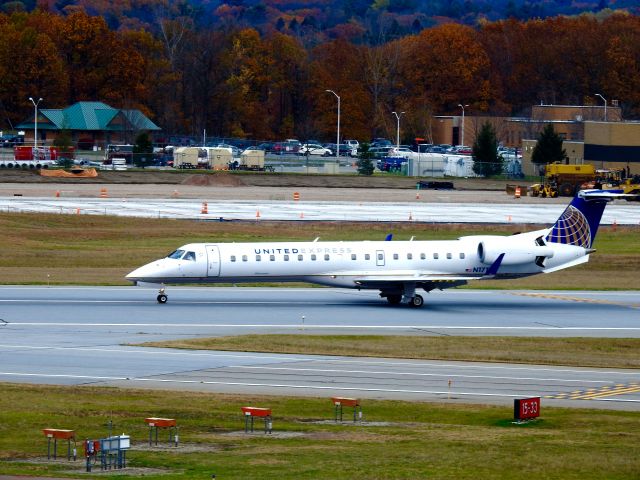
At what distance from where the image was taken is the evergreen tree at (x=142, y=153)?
130 m

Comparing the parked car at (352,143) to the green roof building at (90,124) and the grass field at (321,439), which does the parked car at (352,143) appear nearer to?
the green roof building at (90,124)

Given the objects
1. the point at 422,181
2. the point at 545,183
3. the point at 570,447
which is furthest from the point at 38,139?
the point at 570,447

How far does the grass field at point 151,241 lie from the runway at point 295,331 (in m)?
4.26

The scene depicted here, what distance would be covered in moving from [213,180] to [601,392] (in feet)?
264

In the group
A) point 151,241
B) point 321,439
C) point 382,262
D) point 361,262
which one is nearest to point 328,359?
point 321,439

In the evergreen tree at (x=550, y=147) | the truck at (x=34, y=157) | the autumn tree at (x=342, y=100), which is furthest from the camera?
the autumn tree at (x=342, y=100)

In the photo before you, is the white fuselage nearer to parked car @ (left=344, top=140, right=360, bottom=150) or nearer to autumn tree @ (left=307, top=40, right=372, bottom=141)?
parked car @ (left=344, top=140, right=360, bottom=150)

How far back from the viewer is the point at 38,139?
155 m

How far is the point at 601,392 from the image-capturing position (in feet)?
Answer: 107

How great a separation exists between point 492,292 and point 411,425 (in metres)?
26.3

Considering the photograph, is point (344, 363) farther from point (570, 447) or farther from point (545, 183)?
point (545, 183)

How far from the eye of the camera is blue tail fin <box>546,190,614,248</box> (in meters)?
49.6

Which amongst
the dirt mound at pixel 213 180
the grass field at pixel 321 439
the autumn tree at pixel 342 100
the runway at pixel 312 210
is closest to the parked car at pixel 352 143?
the autumn tree at pixel 342 100

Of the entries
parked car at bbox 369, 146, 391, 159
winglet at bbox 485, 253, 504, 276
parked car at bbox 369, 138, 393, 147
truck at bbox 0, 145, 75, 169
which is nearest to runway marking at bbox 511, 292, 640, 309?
winglet at bbox 485, 253, 504, 276
